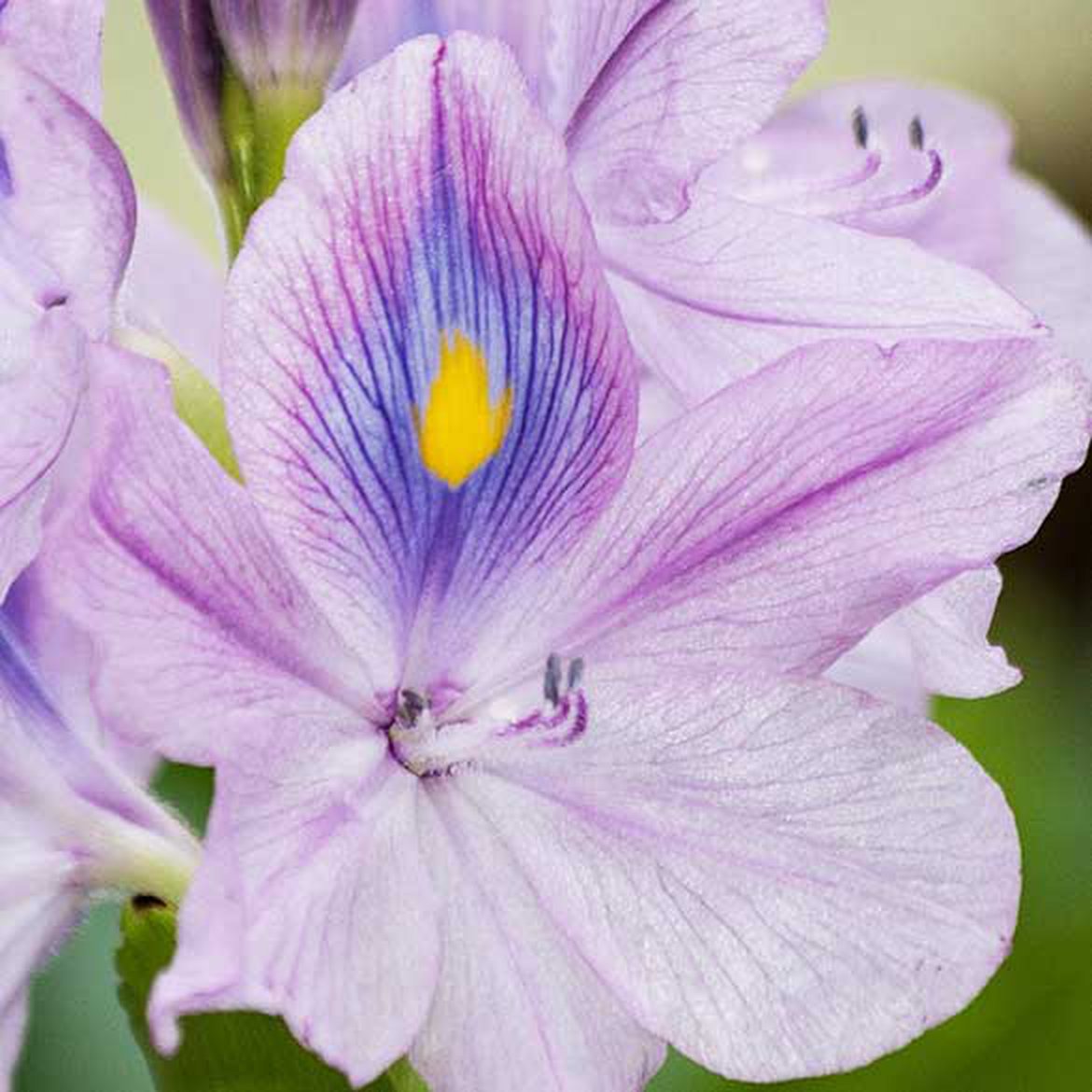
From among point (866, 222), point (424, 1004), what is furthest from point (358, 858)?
point (866, 222)

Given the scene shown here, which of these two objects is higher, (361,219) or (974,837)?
(361,219)

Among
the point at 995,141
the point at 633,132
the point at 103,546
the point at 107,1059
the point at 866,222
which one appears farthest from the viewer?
the point at 107,1059

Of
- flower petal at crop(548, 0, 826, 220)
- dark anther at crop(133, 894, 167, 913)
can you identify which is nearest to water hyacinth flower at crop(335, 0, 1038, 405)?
flower petal at crop(548, 0, 826, 220)

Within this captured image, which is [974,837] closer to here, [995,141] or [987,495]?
[987,495]

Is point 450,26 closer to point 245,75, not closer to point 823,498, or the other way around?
point 245,75

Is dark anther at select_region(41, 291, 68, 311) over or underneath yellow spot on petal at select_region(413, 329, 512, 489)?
over

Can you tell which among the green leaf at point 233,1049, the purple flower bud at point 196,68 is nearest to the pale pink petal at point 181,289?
the purple flower bud at point 196,68

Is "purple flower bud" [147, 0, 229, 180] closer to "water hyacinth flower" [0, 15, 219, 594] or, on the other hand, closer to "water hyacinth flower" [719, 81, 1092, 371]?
"water hyacinth flower" [0, 15, 219, 594]
